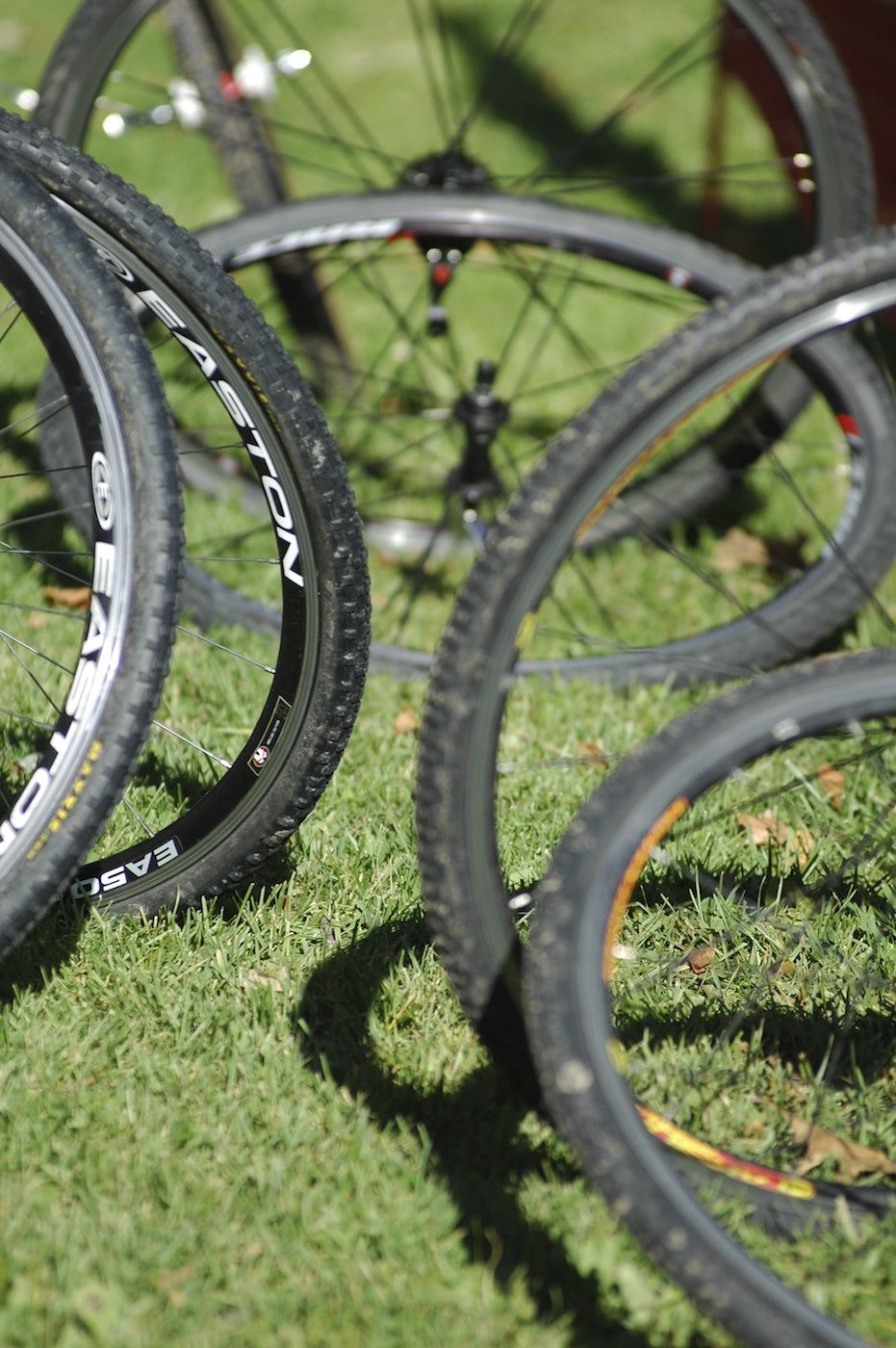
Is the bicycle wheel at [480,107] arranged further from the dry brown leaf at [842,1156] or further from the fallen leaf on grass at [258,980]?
the dry brown leaf at [842,1156]

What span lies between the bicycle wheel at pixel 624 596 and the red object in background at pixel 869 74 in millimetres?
816

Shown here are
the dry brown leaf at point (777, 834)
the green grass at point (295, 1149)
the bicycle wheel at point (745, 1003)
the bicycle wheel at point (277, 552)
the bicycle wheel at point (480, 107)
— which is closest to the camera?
the bicycle wheel at point (745, 1003)

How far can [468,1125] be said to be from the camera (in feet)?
6.66

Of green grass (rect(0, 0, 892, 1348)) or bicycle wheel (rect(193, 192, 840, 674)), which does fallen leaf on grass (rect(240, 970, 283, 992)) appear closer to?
green grass (rect(0, 0, 892, 1348))

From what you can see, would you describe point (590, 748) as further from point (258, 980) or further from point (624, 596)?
point (258, 980)

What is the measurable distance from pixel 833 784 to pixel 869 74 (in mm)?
2919

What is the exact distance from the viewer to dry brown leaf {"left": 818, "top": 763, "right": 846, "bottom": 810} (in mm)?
2783

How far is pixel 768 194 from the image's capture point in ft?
20.3

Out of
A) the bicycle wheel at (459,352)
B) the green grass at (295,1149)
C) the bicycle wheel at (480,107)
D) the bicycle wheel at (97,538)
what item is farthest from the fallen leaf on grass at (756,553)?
the bicycle wheel at (97,538)

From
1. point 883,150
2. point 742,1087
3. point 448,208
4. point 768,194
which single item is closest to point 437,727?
point 742,1087

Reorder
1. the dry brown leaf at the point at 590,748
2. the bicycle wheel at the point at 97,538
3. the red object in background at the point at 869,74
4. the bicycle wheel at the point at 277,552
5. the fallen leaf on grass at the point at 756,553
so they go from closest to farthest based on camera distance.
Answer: the bicycle wheel at the point at 97,538 → the bicycle wheel at the point at 277,552 → the dry brown leaf at the point at 590,748 → the fallen leaf on grass at the point at 756,553 → the red object in background at the point at 869,74

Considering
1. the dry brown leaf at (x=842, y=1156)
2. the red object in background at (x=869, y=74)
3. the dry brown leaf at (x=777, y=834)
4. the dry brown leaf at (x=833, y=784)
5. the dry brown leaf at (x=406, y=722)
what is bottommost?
the dry brown leaf at (x=842, y=1156)

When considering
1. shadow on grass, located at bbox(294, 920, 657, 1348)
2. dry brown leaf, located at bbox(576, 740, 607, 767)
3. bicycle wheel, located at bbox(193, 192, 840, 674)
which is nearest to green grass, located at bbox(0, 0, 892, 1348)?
shadow on grass, located at bbox(294, 920, 657, 1348)

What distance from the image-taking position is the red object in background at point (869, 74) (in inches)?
170
